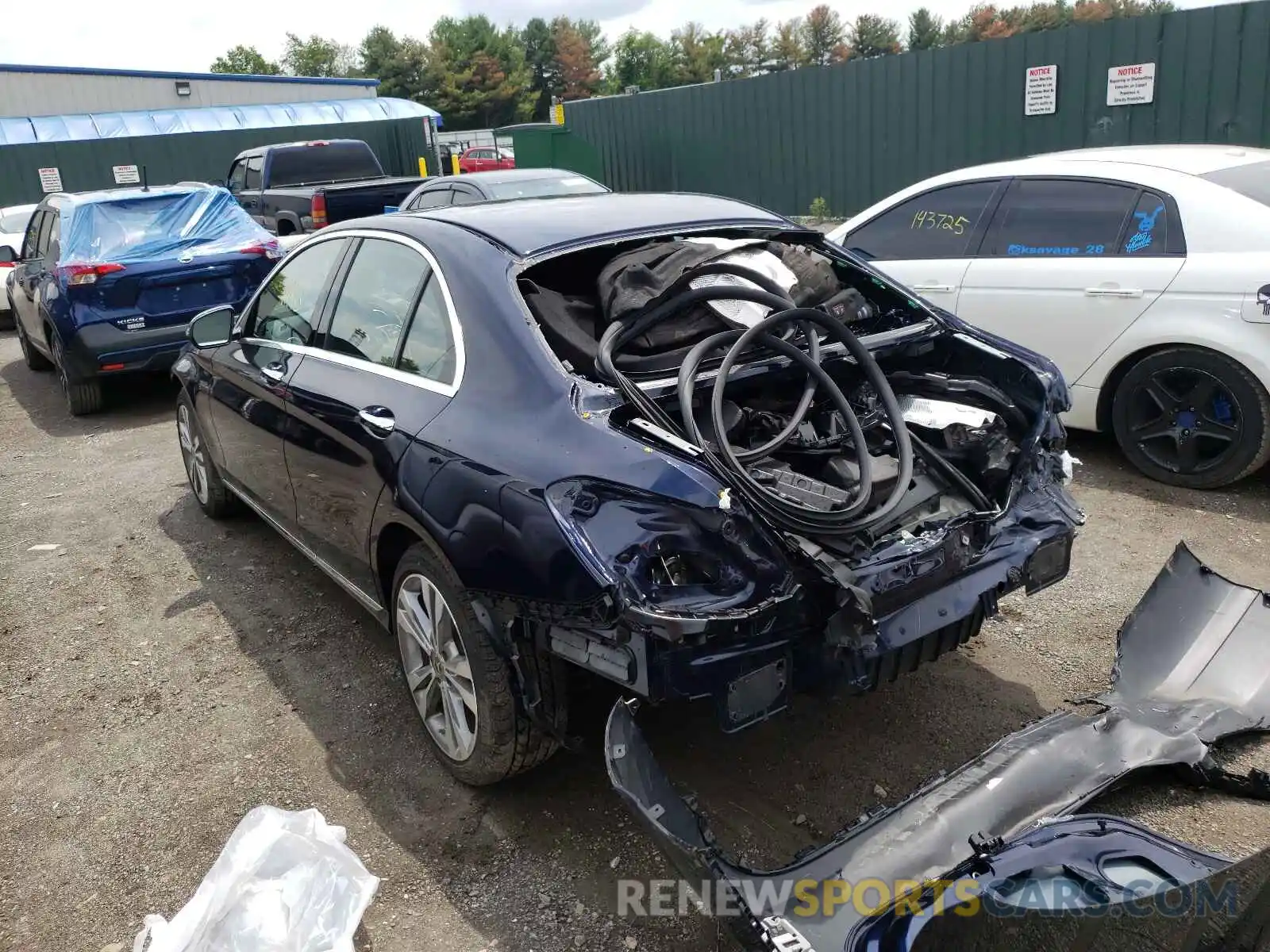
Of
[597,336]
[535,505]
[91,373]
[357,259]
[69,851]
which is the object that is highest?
[357,259]

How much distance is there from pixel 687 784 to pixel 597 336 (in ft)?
4.87

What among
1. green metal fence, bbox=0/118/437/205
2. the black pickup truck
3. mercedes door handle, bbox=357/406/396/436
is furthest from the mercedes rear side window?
green metal fence, bbox=0/118/437/205

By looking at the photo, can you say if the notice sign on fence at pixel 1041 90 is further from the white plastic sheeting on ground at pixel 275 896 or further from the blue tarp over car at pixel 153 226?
the white plastic sheeting on ground at pixel 275 896

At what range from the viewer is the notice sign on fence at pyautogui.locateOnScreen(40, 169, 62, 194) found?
19.7m

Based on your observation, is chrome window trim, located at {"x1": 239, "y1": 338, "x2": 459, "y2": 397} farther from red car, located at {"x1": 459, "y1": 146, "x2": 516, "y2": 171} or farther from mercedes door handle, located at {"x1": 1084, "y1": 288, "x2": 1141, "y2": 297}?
red car, located at {"x1": 459, "y1": 146, "x2": 516, "y2": 171}

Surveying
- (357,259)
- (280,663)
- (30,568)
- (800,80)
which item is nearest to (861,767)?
(280,663)

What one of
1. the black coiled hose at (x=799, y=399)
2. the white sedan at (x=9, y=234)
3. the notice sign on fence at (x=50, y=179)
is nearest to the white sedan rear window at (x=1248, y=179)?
the black coiled hose at (x=799, y=399)

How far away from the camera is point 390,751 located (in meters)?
3.39

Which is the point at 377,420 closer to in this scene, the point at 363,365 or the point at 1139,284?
the point at 363,365

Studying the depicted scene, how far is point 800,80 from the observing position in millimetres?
15156

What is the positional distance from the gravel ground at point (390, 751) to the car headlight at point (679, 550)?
2.09 feet

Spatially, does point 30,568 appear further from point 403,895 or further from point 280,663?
point 403,895

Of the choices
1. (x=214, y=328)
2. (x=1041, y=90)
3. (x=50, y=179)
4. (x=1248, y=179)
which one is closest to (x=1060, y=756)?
(x=1248, y=179)

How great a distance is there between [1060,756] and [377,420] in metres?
2.28
